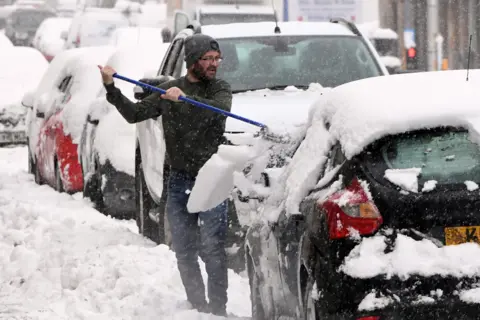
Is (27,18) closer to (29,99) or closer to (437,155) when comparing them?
(29,99)

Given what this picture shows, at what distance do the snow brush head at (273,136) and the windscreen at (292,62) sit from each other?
2.57m

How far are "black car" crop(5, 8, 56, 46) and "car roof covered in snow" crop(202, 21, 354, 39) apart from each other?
4138 cm

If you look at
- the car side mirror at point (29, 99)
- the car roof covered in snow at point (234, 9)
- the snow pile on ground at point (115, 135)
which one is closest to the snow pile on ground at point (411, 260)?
the snow pile on ground at point (115, 135)

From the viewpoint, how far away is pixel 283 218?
629cm

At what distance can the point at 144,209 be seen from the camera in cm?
1115

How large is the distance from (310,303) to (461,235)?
0.68 metres

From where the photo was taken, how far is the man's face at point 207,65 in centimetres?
773

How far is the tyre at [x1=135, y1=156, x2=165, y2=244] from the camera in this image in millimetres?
11078

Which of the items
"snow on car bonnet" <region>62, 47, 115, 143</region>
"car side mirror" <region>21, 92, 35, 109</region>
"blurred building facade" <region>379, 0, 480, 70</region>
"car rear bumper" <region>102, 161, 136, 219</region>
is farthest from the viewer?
"blurred building facade" <region>379, 0, 480, 70</region>

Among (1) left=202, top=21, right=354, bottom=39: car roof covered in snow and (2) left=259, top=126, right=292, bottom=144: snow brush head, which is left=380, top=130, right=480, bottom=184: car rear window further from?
(1) left=202, top=21, right=354, bottom=39: car roof covered in snow

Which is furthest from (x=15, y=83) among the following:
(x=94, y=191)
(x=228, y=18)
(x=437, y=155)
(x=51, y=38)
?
(x=51, y=38)

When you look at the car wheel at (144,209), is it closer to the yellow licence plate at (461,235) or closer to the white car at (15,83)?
the yellow licence plate at (461,235)

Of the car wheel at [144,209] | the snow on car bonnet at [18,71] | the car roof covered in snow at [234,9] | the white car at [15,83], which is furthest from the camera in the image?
the car roof covered in snow at [234,9]

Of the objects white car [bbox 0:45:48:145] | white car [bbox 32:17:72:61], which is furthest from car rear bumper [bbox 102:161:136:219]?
white car [bbox 32:17:72:61]
